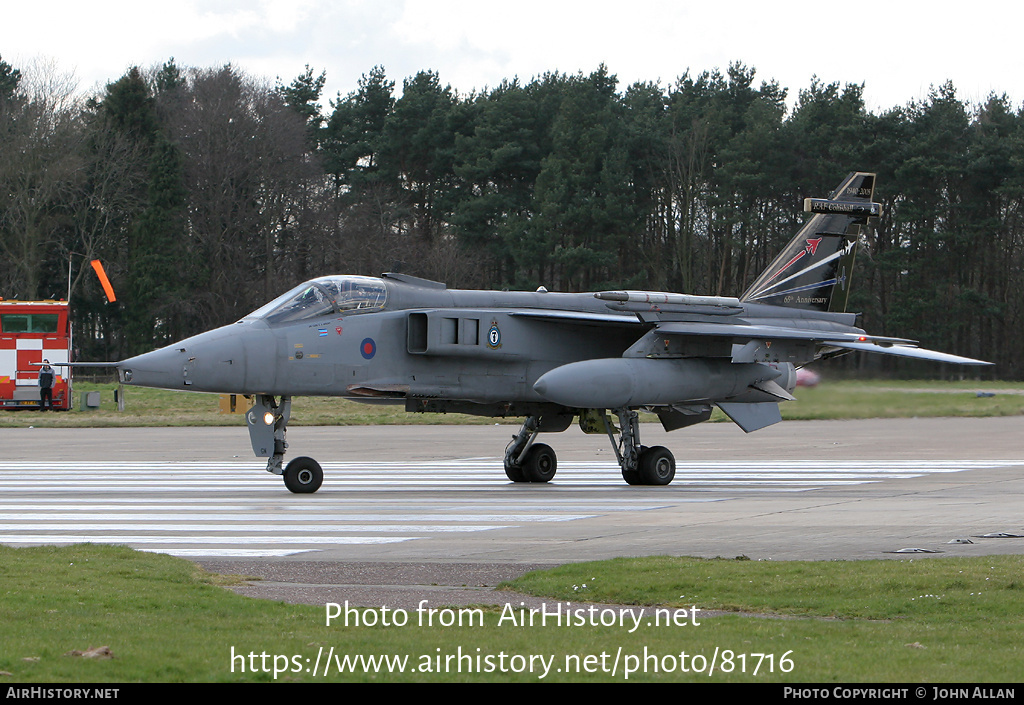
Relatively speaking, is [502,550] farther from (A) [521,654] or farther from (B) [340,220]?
(B) [340,220]

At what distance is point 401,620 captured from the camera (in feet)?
22.4

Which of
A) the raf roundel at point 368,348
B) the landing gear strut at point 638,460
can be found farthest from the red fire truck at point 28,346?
the landing gear strut at point 638,460

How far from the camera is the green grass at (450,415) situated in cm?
1959

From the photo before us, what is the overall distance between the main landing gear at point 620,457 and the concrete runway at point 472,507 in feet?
1.50

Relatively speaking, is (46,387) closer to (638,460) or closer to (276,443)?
(276,443)

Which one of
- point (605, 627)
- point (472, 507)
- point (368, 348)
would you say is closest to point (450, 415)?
point (368, 348)

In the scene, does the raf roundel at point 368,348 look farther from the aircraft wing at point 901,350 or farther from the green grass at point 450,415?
the green grass at point 450,415

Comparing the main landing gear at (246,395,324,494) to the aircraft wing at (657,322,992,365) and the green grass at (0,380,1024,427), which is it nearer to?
the aircraft wing at (657,322,992,365)

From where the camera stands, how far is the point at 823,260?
20.2 metres

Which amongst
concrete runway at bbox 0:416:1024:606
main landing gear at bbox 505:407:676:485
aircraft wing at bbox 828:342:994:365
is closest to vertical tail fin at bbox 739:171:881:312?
aircraft wing at bbox 828:342:994:365

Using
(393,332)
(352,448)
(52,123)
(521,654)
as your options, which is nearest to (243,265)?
(52,123)

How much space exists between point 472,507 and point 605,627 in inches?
307

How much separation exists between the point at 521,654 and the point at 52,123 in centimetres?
6165

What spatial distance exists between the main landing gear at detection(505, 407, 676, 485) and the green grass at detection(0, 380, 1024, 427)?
3169 millimetres
